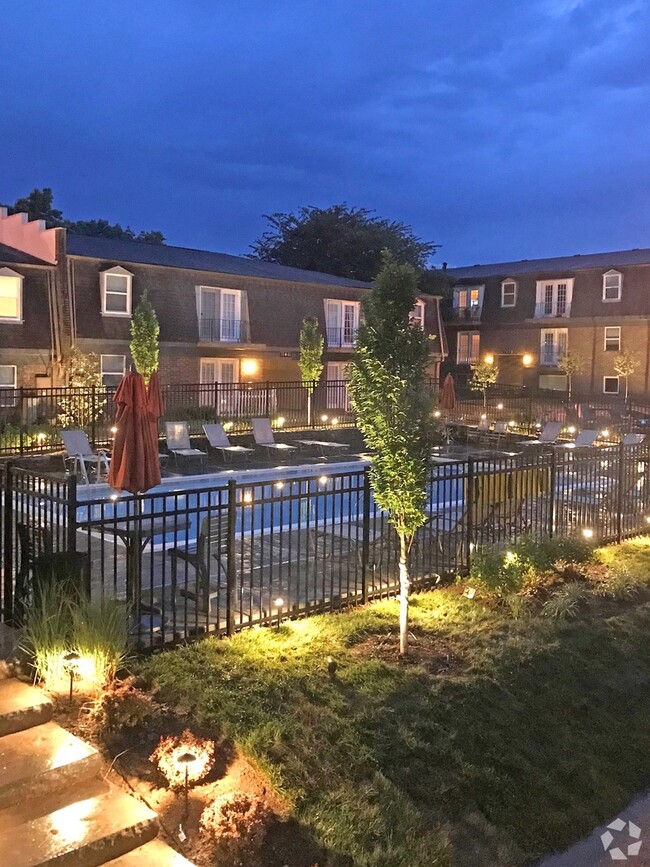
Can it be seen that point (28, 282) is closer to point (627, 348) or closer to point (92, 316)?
point (92, 316)

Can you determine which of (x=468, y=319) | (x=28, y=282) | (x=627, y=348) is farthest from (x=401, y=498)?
(x=468, y=319)

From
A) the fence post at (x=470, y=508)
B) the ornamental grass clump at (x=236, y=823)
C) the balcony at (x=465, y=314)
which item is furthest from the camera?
the balcony at (x=465, y=314)

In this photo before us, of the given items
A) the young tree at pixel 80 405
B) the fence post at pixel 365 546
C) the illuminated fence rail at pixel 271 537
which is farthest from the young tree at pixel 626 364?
the fence post at pixel 365 546

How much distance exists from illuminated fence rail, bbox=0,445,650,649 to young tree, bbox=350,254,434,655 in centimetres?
80

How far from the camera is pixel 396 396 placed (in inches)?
263

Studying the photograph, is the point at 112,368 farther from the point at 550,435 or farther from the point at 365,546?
the point at 365,546

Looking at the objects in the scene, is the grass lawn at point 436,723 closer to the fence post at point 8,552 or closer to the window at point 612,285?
the fence post at point 8,552

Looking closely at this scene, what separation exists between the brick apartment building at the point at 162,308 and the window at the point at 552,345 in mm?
13096

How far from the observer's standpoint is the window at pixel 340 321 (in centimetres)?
3462

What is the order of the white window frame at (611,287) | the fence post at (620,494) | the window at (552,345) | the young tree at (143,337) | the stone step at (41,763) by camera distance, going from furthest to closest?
the window at (552,345) < the white window frame at (611,287) < the young tree at (143,337) < the fence post at (620,494) < the stone step at (41,763)

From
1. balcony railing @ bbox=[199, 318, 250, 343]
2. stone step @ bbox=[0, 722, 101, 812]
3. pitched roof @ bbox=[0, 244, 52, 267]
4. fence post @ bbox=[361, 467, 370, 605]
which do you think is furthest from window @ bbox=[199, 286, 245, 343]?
stone step @ bbox=[0, 722, 101, 812]

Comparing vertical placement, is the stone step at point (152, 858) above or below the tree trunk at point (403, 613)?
below

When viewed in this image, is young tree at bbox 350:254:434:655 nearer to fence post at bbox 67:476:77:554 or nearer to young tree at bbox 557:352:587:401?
fence post at bbox 67:476:77:554

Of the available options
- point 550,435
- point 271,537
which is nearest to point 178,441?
point 550,435
